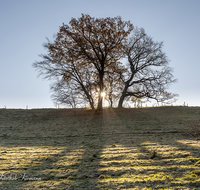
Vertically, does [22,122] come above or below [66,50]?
below

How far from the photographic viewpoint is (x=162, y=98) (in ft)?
66.2

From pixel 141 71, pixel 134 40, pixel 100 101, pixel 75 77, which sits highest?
pixel 134 40

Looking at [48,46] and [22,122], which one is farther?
[48,46]

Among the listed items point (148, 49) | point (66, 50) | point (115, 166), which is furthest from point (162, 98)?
point (115, 166)

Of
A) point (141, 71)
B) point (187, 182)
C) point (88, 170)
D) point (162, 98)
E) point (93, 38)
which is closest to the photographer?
point (187, 182)

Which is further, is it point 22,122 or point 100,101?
point 100,101

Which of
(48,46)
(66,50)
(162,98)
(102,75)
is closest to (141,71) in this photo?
(162,98)

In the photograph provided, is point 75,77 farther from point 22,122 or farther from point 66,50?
point 22,122

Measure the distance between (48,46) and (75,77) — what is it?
430 cm

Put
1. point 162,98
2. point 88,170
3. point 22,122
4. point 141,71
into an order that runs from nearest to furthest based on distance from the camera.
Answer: point 88,170 < point 22,122 < point 162,98 < point 141,71

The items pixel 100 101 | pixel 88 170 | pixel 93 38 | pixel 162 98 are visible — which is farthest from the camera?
pixel 162 98

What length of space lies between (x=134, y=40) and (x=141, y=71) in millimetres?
4175

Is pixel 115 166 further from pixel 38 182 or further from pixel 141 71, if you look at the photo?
pixel 141 71

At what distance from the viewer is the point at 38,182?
3666mm
